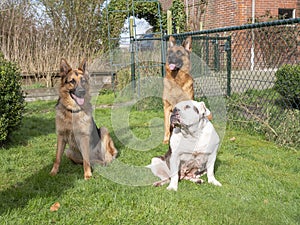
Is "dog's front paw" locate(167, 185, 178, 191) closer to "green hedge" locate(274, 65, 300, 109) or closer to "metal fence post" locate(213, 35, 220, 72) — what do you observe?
"green hedge" locate(274, 65, 300, 109)

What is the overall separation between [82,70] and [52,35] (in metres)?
9.41

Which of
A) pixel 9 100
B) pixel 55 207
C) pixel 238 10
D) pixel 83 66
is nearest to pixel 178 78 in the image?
pixel 83 66

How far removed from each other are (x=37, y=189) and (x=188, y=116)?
6.11ft

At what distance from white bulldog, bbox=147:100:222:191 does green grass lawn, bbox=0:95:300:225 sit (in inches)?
6.5

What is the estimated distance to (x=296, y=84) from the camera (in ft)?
22.9

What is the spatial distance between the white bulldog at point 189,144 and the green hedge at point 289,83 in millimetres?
4025

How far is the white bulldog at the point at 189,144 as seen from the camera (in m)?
3.38

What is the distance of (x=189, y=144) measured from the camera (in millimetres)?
3463

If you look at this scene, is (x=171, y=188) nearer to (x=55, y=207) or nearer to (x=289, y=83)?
(x=55, y=207)

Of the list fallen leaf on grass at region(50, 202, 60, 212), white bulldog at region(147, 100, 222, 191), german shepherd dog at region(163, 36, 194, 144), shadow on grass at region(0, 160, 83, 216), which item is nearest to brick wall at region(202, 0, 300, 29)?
german shepherd dog at region(163, 36, 194, 144)

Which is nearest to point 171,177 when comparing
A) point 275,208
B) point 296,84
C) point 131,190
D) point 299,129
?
point 131,190

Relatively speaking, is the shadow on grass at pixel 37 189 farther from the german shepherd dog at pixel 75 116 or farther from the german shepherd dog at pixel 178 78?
the german shepherd dog at pixel 178 78

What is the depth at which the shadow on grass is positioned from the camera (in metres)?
3.17

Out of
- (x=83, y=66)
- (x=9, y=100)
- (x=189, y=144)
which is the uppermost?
(x=83, y=66)
